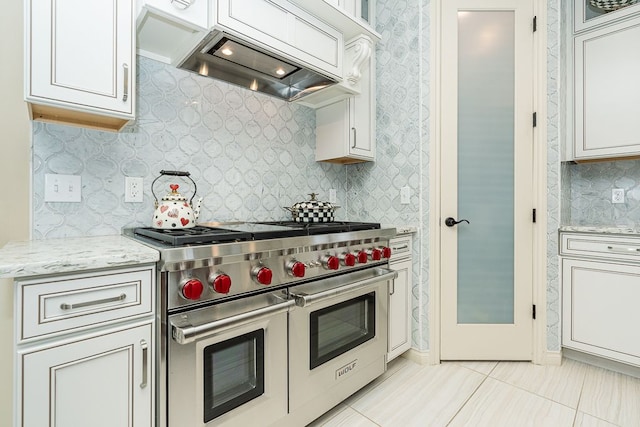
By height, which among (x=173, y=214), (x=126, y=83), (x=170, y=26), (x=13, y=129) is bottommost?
(x=173, y=214)

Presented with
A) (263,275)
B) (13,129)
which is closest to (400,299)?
(263,275)

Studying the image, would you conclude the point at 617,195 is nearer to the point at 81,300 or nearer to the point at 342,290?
the point at 342,290

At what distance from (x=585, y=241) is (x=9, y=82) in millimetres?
3238

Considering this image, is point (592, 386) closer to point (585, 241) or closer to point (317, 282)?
point (585, 241)

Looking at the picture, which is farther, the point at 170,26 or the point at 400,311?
the point at 400,311

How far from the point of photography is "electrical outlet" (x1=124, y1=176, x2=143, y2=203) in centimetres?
165

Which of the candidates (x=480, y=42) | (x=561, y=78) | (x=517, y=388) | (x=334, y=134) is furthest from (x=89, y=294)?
(x=561, y=78)

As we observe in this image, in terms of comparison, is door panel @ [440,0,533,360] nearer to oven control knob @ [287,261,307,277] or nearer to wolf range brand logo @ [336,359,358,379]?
wolf range brand logo @ [336,359,358,379]

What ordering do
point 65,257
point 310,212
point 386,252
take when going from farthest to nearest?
point 310,212
point 386,252
point 65,257

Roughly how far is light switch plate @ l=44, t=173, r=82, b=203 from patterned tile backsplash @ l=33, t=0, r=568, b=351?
21mm

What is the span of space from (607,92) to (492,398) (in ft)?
7.39

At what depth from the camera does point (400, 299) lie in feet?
7.29

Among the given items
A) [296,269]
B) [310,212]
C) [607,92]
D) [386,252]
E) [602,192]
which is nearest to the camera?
[296,269]

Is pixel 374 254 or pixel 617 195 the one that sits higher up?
pixel 617 195
